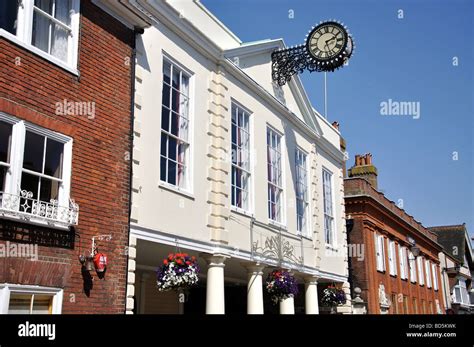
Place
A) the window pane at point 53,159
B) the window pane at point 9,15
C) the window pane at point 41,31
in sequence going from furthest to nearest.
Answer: the window pane at point 41,31 → the window pane at point 53,159 → the window pane at point 9,15

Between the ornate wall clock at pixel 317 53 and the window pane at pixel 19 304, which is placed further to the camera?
the ornate wall clock at pixel 317 53

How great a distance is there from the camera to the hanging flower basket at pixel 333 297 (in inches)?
743

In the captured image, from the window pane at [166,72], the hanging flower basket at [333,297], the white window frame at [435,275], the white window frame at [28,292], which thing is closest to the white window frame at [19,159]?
the white window frame at [28,292]

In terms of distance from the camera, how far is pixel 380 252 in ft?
83.9

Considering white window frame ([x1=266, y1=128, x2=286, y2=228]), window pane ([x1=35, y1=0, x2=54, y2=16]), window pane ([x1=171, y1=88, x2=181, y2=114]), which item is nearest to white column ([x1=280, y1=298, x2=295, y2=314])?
white window frame ([x1=266, y1=128, x2=286, y2=228])

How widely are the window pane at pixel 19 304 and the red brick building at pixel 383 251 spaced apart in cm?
1749

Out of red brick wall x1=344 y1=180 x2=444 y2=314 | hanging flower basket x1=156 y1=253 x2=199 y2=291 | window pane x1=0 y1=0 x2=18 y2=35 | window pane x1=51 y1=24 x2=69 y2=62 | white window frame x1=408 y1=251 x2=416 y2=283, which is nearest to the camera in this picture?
window pane x1=0 y1=0 x2=18 y2=35

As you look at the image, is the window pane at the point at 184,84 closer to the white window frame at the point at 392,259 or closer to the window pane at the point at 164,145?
the window pane at the point at 164,145

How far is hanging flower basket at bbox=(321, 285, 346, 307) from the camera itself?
18864 mm

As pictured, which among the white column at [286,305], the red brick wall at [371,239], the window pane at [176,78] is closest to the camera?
the window pane at [176,78]

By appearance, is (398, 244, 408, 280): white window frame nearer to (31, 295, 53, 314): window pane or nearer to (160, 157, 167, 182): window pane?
(160, 157, 167, 182): window pane

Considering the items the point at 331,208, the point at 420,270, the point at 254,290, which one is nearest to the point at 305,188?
the point at 331,208

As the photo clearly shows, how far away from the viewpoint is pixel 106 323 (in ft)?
14.9

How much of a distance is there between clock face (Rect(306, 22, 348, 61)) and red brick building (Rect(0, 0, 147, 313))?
7.16 metres
